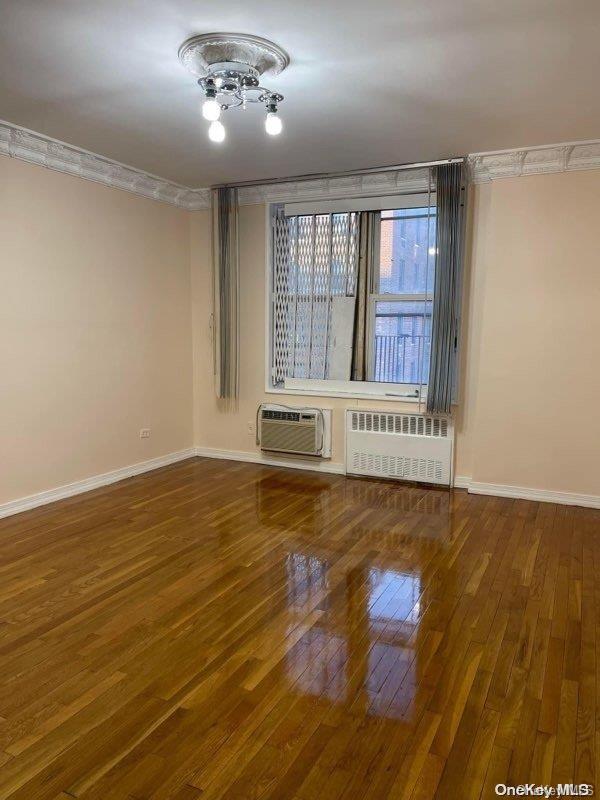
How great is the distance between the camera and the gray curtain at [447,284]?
15.4 ft

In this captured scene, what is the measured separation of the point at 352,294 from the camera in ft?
17.7

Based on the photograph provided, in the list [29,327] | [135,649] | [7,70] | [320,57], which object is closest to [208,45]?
[320,57]

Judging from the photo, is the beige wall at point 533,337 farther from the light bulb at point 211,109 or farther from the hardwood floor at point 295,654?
the light bulb at point 211,109

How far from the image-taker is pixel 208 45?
2.87m

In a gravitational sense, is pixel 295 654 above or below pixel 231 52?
below

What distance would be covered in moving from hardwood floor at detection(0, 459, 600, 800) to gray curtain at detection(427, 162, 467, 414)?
1.13 meters

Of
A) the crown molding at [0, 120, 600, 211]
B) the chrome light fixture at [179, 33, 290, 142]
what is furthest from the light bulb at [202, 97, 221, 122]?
the crown molding at [0, 120, 600, 211]

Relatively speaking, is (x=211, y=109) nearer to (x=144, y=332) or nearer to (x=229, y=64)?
(x=229, y=64)

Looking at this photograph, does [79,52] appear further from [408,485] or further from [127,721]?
[408,485]

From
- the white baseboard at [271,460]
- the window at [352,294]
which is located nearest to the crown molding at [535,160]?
the window at [352,294]

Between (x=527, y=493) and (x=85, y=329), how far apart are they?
152 inches

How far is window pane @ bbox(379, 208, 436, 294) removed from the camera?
506cm

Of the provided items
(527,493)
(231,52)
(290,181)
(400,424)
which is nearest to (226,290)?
(290,181)

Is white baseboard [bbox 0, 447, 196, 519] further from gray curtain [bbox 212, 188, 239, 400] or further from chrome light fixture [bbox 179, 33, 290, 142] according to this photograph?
chrome light fixture [bbox 179, 33, 290, 142]
